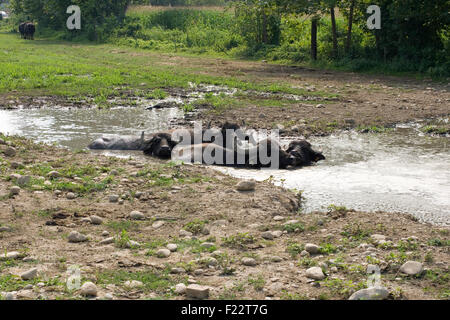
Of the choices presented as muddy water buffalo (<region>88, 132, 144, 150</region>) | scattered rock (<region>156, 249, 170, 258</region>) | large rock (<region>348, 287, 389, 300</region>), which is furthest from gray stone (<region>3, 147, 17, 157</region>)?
large rock (<region>348, 287, 389, 300</region>)

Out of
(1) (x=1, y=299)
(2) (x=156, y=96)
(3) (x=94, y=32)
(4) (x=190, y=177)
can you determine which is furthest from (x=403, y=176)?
(3) (x=94, y=32)

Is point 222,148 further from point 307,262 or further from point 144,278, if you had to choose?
point 144,278

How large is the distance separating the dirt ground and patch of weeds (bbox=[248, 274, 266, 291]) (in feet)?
0.04

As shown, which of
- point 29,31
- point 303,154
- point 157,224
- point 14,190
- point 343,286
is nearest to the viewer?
point 343,286

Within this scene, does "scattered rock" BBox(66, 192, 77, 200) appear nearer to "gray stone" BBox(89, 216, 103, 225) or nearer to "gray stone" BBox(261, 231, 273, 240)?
"gray stone" BBox(89, 216, 103, 225)

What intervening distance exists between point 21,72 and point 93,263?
13.8 meters

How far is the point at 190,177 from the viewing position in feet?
24.7

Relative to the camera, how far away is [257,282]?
4.43m

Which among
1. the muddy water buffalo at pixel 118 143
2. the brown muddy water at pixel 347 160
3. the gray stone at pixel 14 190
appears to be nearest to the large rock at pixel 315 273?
the brown muddy water at pixel 347 160

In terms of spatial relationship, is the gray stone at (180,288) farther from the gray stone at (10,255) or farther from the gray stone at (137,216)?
the gray stone at (137,216)

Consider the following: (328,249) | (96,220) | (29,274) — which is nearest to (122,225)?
(96,220)

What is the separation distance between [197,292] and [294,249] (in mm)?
1318

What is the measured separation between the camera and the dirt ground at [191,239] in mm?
4359
